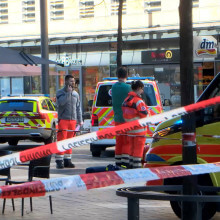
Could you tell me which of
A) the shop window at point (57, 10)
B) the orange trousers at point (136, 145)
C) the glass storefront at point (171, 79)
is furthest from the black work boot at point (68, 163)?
the shop window at point (57, 10)

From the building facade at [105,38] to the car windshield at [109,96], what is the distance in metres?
14.9

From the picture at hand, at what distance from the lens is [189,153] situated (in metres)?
4.04

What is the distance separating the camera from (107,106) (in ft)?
54.6

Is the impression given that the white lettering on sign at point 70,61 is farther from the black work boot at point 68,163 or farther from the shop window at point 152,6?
the black work boot at point 68,163

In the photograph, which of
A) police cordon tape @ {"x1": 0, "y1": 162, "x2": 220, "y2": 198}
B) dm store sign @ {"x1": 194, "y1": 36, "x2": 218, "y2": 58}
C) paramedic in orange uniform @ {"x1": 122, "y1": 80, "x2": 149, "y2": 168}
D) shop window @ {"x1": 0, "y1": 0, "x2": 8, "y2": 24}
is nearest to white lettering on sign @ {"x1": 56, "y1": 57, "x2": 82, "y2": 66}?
shop window @ {"x1": 0, "y1": 0, "x2": 8, "y2": 24}

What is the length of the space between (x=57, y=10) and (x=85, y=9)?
1.88 metres

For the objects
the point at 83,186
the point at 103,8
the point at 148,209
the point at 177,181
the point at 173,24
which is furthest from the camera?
the point at 103,8

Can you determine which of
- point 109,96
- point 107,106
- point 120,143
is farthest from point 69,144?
point 109,96

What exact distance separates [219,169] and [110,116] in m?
12.2

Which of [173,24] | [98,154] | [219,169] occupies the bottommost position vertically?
[98,154]

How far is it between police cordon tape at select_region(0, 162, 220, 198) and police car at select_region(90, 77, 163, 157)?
11.5m

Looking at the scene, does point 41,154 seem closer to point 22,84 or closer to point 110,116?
point 110,116

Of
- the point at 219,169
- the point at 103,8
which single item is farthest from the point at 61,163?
the point at 103,8

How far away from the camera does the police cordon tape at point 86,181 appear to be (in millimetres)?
3379
